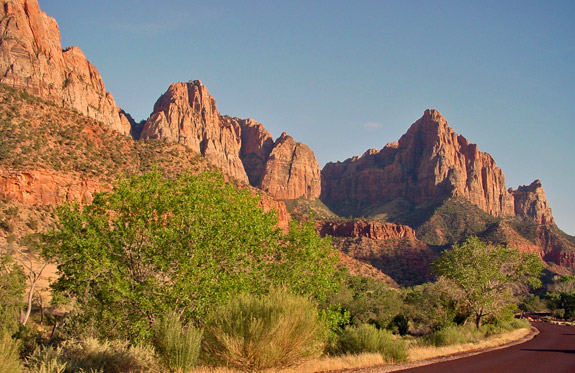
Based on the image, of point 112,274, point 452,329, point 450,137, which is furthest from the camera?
point 450,137

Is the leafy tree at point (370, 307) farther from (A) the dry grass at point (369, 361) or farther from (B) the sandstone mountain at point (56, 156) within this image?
(A) the dry grass at point (369, 361)

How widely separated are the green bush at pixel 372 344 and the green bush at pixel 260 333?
574cm

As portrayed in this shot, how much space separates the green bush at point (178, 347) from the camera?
35.8ft

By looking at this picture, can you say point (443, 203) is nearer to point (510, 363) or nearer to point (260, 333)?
point (510, 363)

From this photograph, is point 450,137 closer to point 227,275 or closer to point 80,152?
point 80,152

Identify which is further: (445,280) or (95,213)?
(445,280)

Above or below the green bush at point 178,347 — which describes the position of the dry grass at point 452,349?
below

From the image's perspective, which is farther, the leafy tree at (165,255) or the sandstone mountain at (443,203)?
the sandstone mountain at (443,203)

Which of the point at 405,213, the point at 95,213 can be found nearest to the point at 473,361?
the point at 95,213

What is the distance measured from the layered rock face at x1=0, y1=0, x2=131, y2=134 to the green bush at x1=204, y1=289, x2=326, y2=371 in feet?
296

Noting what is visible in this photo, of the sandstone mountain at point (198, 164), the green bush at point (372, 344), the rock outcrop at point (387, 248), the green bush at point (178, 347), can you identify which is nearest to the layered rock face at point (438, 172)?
the sandstone mountain at point (198, 164)

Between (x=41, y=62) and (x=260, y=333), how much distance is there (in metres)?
107

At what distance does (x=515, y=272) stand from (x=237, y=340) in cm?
2646

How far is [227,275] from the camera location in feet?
50.3
